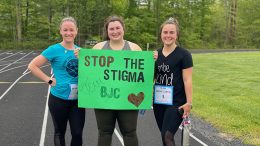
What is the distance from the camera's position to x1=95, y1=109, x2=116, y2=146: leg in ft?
12.8

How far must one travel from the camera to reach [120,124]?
12.9 feet

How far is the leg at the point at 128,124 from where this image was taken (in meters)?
3.88

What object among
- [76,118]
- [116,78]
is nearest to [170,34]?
[116,78]

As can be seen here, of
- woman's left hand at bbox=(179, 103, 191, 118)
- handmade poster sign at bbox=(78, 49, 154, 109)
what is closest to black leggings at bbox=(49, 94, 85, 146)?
handmade poster sign at bbox=(78, 49, 154, 109)

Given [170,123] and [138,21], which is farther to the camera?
[138,21]

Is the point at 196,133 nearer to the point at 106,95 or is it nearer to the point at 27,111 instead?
the point at 106,95

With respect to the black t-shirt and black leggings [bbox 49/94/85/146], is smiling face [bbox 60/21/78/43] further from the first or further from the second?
the black t-shirt

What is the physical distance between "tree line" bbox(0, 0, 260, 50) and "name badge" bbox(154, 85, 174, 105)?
34022mm

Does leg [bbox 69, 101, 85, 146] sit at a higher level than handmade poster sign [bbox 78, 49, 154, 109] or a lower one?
lower

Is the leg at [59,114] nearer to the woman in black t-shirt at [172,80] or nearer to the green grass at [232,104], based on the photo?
the woman in black t-shirt at [172,80]

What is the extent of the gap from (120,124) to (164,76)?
2.31 feet

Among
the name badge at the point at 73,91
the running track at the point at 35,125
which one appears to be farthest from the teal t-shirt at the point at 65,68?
the running track at the point at 35,125

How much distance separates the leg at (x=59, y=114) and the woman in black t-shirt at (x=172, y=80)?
105cm

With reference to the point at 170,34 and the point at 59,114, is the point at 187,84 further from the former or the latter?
the point at 59,114
